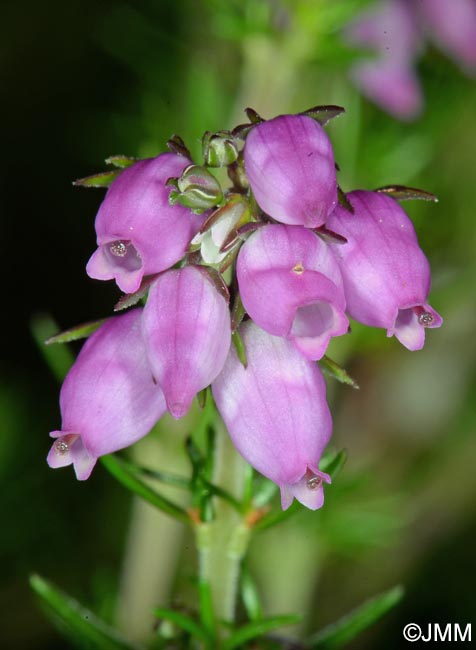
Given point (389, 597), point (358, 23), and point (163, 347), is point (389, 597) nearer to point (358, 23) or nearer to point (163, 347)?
point (163, 347)

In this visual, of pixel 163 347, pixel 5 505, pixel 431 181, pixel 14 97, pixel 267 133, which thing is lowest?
pixel 5 505

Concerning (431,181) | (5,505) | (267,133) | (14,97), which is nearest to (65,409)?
(267,133)

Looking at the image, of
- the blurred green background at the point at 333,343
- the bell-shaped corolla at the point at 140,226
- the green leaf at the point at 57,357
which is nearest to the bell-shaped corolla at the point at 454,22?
the blurred green background at the point at 333,343

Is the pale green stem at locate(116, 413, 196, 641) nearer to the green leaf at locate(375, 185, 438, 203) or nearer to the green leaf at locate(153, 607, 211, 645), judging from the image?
the green leaf at locate(153, 607, 211, 645)

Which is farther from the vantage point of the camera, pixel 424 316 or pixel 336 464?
pixel 336 464

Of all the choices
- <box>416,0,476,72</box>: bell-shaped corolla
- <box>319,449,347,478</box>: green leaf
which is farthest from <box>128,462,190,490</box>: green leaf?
<box>416,0,476,72</box>: bell-shaped corolla

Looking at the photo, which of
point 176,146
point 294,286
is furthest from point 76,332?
point 294,286

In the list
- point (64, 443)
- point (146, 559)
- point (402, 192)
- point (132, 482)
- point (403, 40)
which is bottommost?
point (146, 559)

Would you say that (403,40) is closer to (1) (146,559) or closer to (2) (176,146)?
(2) (176,146)
